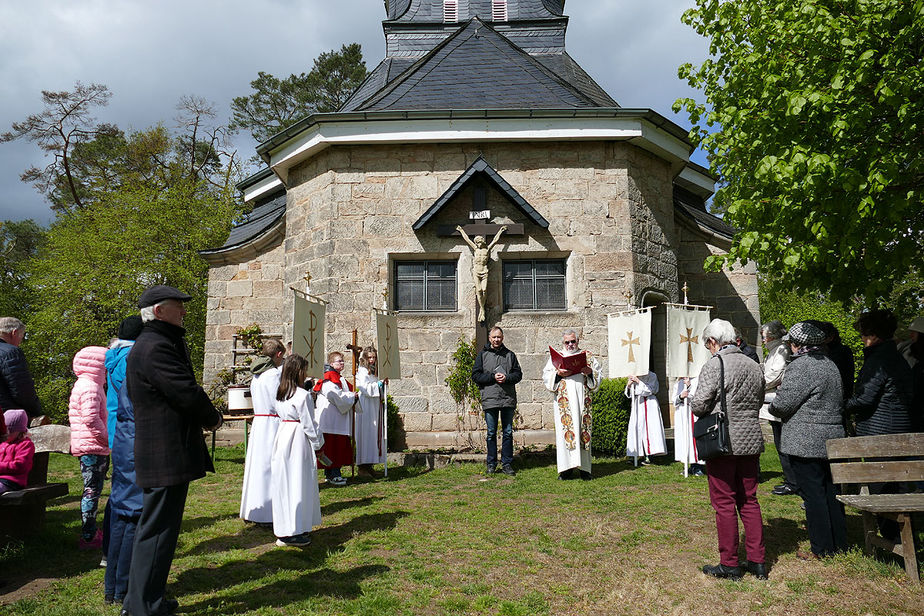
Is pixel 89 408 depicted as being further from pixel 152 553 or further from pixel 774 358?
pixel 774 358

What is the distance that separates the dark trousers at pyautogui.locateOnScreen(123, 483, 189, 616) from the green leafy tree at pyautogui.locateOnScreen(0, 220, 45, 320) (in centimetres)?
2289

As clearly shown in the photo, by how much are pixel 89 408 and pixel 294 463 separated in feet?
5.86

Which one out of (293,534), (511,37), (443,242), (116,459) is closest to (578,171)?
(443,242)

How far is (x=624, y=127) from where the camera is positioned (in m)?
11.4

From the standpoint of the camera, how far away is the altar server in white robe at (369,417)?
9.02 m

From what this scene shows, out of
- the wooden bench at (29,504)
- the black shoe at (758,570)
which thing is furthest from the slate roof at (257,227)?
the black shoe at (758,570)

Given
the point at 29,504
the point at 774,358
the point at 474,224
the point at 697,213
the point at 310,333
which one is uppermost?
the point at 697,213

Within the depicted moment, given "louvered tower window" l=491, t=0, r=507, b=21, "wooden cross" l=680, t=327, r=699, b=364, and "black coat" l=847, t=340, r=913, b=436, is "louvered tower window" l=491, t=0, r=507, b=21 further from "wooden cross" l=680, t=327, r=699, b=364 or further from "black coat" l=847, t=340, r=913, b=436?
"black coat" l=847, t=340, r=913, b=436

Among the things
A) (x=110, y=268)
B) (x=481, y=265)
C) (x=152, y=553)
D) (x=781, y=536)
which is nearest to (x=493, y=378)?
(x=481, y=265)

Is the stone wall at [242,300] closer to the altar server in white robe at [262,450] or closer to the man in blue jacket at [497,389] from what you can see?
the man in blue jacket at [497,389]

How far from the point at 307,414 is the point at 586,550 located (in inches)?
103

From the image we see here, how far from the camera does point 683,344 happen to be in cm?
955

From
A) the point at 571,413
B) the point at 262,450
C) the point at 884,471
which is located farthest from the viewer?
the point at 571,413

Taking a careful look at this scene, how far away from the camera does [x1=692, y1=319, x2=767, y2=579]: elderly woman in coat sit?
4.55 m
